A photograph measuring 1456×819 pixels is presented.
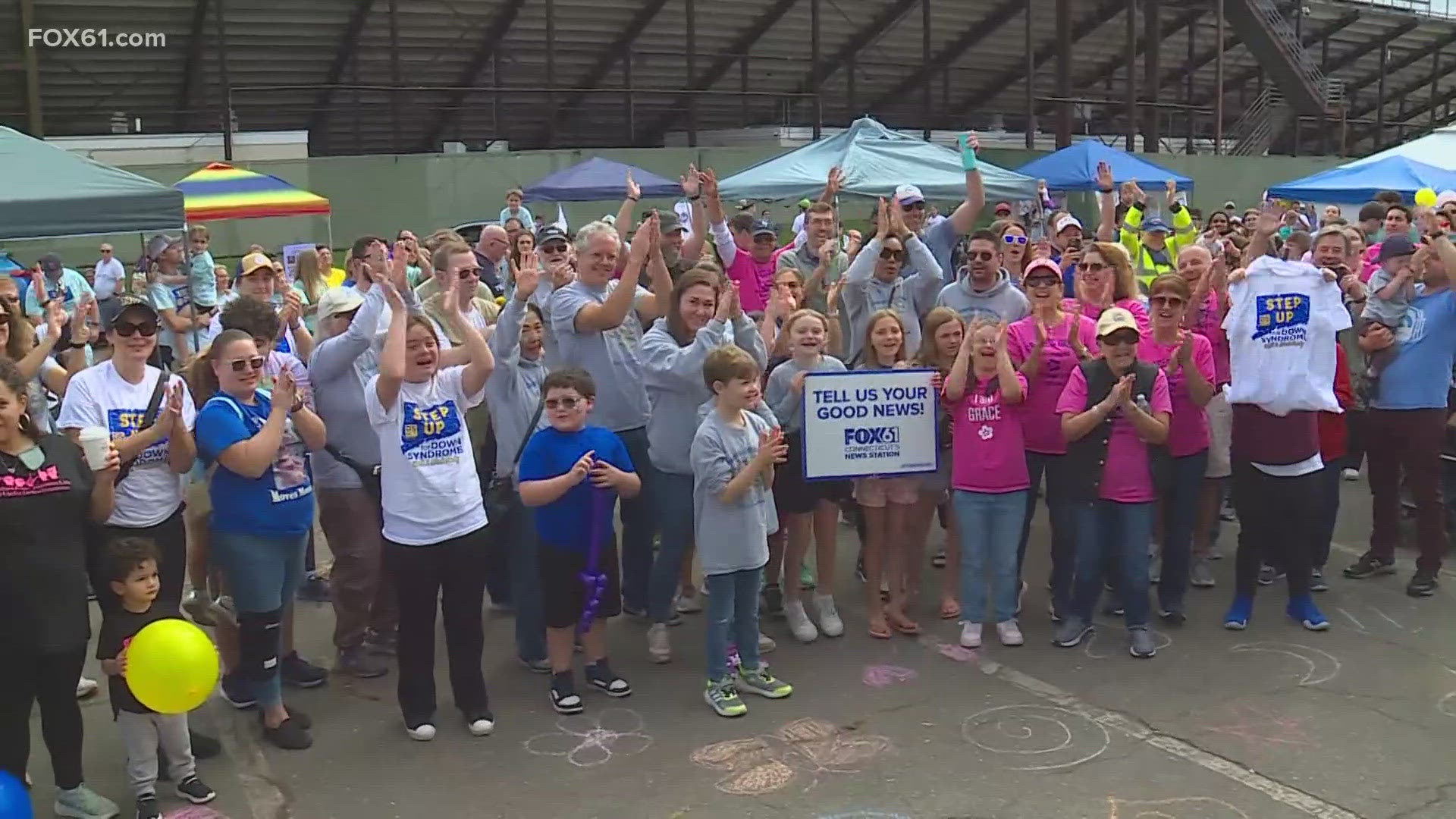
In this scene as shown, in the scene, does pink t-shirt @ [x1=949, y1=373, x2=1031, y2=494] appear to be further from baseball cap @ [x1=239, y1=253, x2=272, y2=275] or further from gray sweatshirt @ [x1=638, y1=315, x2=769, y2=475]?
baseball cap @ [x1=239, y1=253, x2=272, y2=275]

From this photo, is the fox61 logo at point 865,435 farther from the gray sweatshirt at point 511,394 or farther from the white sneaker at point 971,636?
the gray sweatshirt at point 511,394

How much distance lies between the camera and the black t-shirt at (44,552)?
3.99m

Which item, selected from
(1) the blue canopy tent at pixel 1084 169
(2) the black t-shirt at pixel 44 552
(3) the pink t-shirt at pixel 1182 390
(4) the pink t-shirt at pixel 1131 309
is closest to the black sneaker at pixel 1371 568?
(3) the pink t-shirt at pixel 1182 390

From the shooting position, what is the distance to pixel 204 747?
480cm

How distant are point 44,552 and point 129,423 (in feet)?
2.39

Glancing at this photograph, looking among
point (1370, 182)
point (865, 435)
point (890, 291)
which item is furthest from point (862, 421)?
point (1370, 182)

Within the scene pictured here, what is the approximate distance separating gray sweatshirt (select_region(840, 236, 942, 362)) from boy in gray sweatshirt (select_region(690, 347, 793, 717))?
61.1 inches

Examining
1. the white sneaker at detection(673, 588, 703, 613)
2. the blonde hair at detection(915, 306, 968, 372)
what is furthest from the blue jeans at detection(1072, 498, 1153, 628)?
the white sneaker at detection(673, 588, 703, 613)

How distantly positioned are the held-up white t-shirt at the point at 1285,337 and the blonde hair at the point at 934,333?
1.40 m

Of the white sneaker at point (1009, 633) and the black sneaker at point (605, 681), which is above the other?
the white sneaker at point (1009, 633)

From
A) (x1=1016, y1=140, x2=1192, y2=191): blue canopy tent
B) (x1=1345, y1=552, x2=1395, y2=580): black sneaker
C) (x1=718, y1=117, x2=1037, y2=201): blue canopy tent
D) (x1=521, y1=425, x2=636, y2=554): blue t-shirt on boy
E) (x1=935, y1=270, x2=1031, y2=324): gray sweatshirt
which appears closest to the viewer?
(x1=521, y1=425, x2=636, y2=554): blue t-shirt on boy

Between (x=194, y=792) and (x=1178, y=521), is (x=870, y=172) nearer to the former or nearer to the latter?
(x=1178, y=521)

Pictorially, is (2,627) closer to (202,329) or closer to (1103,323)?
(1103,323)

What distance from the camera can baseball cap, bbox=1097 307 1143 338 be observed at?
5.44 meters
